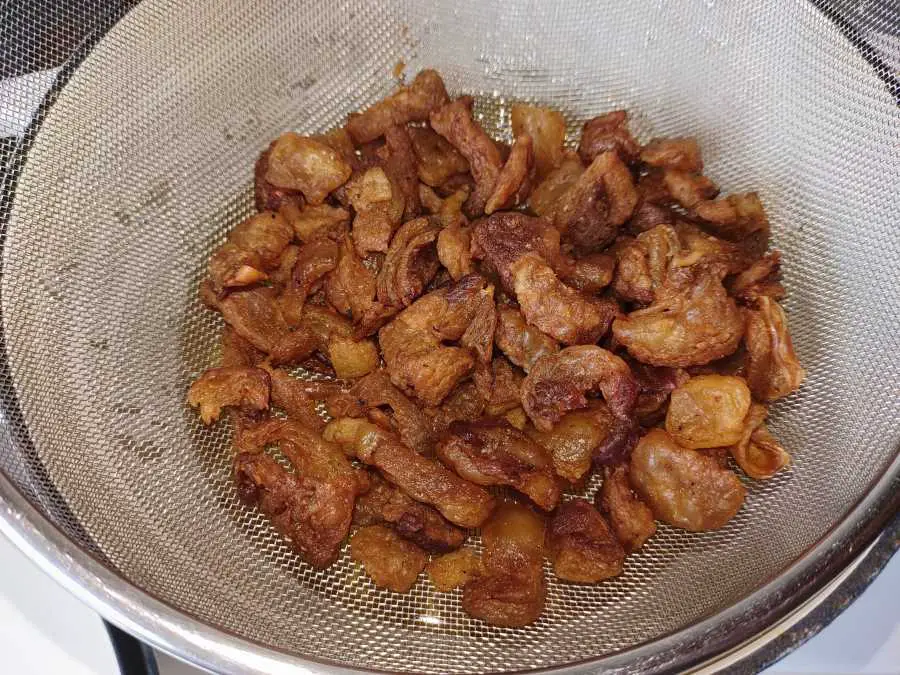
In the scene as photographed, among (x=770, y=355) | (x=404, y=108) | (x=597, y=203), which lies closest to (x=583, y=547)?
(x=770, y=355)

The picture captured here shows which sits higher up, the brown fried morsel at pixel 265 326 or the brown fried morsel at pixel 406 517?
the brown fried morsel at pixel 265 326

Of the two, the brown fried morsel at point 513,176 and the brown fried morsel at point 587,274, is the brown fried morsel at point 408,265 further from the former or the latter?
the brown fried morsel at point 587,274

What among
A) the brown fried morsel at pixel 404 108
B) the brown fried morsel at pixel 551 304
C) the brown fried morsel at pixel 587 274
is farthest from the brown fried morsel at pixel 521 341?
the brown fried morsel at pixel 404 108

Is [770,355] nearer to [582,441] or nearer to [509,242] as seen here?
[582,441]

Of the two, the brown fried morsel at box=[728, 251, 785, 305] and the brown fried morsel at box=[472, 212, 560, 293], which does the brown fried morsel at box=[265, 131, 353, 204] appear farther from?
the brown fried morsel at box=[728, 251, 785, 305]

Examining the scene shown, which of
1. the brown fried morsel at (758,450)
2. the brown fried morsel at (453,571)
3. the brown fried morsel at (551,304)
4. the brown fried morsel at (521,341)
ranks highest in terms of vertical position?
the brown fried morsel at (551,304)

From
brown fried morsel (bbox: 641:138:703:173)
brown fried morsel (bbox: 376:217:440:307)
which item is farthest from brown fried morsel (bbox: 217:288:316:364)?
brown fried morsel (bbox: 641:138:703:173)

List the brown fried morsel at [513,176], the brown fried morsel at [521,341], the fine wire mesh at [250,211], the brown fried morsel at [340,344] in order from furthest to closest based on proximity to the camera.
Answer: the brown fried morsel at [513,176]
the brown fried morsel at [340,344]
the brown fried morsel at [521,341]
the fine wire mesh at [250,211]
